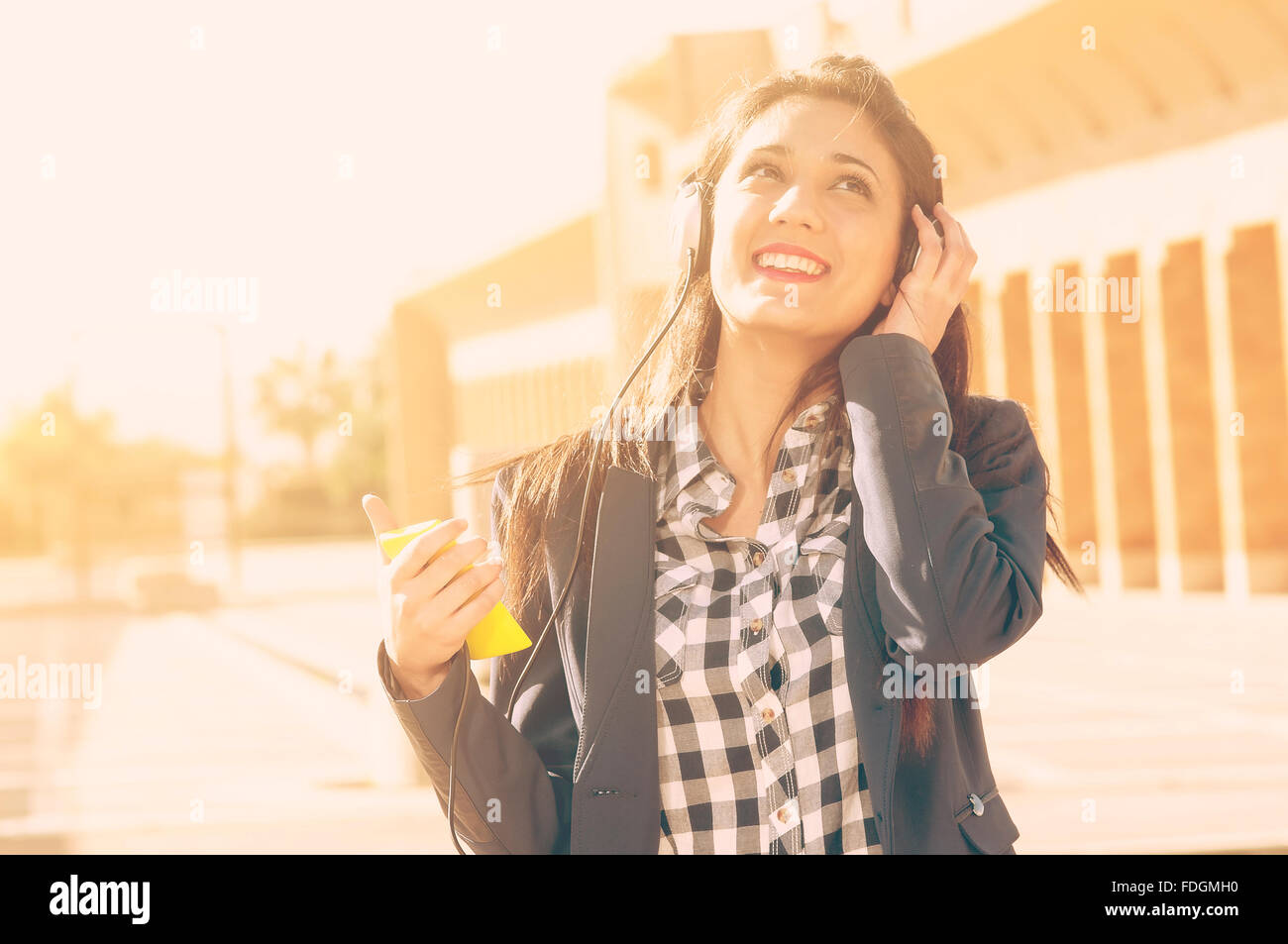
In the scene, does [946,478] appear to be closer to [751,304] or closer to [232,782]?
[751,304]

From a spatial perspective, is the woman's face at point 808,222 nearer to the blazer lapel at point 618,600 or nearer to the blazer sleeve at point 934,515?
the blazer sleeve at point 934,515

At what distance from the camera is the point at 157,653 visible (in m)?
23.5

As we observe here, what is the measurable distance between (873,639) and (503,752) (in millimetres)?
503

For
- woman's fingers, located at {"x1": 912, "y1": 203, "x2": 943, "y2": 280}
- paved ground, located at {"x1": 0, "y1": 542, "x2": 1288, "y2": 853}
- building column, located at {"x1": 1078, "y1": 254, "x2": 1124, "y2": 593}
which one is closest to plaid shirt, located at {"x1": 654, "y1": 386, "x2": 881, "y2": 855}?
woman's fingers, located at {"x1": 912, "y1": 203, "x2": 943, "y2": 280}

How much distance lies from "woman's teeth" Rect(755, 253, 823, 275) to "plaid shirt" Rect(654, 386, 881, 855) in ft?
1.00

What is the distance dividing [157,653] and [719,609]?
22.9 metres

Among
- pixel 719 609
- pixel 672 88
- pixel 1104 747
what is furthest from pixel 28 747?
pixel 672 88

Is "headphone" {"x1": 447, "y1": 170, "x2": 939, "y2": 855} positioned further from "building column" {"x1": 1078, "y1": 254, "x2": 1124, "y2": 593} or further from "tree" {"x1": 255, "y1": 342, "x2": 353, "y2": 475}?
"tree" {"x1": 255, "y1": 342, "x2": 353, "y2": 475}

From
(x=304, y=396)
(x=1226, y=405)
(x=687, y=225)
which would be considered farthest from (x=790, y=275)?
(x=304, y=396)

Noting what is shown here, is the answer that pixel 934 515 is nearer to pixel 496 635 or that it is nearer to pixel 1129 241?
pixel 496 635

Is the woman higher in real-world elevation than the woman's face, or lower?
lower

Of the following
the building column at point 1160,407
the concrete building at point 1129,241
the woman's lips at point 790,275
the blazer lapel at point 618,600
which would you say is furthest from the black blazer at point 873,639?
the building column at point 1160,407

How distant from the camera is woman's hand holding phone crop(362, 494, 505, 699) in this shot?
1824 mm
